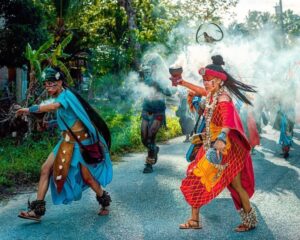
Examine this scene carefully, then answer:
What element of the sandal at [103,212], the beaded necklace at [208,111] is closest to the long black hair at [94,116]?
the sandal at [103,212]

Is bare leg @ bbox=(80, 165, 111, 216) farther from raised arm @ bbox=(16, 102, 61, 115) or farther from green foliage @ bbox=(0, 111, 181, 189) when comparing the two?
green foliage @ bbox=(0, 111, 181, 189)

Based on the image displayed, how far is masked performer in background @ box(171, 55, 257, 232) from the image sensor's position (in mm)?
5180

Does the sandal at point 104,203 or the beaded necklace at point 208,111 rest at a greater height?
the beaded necklace at point 208,111

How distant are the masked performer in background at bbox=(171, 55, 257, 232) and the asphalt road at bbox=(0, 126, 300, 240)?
0.28 metres

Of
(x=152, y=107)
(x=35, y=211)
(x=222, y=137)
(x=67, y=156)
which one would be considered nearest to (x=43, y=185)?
(x=35, y=211)

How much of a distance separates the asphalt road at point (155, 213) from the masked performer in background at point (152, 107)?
16.7 inches

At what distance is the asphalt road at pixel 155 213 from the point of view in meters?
5.21

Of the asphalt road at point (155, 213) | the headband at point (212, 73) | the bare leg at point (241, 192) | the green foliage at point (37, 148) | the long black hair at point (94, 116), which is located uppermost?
the headband at point (212, 73)

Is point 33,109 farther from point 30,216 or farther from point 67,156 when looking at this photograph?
point 30,216

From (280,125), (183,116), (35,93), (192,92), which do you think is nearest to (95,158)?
(192,92)

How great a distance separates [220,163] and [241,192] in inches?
14.7

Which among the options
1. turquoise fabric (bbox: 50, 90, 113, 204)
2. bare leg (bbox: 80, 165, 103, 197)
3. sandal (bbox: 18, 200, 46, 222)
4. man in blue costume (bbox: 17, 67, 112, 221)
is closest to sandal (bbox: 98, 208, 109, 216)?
man in blue costume (bbox: 17, 67, 112, 221)

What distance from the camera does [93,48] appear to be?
24578mm

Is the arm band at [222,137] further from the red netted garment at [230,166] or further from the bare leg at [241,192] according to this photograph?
the bare leg at [241,192]
